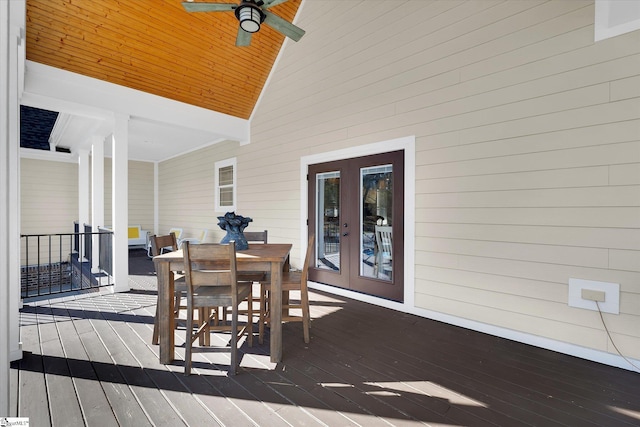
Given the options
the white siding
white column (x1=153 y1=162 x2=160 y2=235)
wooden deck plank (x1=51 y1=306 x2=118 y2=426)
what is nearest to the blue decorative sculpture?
wooden deck plank (x1=51 y1=306 x2=118 y2=426)

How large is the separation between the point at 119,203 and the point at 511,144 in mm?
5167

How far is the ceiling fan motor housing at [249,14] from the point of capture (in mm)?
2756

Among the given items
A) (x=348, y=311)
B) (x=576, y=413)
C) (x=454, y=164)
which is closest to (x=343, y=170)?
(x=454, y=164)

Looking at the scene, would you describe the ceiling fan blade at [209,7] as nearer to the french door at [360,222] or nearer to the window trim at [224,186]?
the french door at [360,222]

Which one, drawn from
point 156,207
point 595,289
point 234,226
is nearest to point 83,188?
point 156,207

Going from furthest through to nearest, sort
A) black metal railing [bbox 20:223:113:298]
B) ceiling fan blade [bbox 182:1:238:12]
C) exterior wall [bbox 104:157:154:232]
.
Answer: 1. exterior wall [bbox 104:157:154:232]
2. black metal railing [bbox 20:223:113:298]
3. ceiling fan blade [bbox 182:1:238:12]

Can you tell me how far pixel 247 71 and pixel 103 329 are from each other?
14.9 feet

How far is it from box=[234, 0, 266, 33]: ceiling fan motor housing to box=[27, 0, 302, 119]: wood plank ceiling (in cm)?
197

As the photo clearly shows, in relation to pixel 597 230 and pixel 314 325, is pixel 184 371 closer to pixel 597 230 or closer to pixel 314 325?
pixel 314 325

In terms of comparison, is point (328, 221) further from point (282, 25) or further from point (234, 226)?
point (282, 25)

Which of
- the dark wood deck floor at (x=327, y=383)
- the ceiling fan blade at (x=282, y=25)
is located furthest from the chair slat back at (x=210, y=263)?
the ceiling fan blade at (x=282, y=25)

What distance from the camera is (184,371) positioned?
229cm

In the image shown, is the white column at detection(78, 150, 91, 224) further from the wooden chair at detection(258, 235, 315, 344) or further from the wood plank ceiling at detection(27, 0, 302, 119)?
the wooden chair at detection(258, 235, 315, 344)

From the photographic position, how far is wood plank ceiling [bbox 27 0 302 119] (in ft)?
12.1
